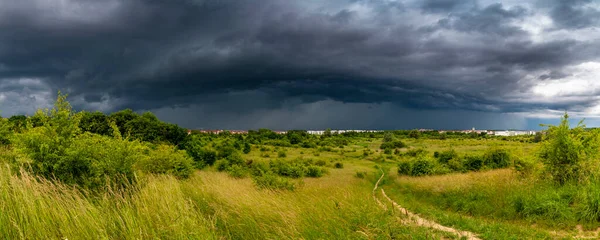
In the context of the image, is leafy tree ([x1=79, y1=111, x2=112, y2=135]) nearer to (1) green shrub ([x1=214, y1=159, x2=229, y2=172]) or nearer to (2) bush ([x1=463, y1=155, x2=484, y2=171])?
(1) green shrub ([x1=214, y1=159, x2=229, y2=172])

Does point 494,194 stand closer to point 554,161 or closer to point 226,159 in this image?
point 554,161

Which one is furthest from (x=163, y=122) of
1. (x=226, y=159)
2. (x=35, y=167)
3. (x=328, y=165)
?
(x=35, y=167)

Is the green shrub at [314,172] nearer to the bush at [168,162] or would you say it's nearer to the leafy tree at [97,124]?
the bush at [168,162]

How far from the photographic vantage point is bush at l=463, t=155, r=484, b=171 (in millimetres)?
45000

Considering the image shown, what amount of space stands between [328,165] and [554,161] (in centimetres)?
3857

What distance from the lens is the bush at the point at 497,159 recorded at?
144 ft

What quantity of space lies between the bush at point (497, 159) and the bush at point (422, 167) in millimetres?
7860

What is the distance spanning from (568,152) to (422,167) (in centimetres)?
2471

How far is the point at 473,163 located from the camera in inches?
1809

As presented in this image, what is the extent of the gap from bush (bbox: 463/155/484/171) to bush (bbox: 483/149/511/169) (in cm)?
75

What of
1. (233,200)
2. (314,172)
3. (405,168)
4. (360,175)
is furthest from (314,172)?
(233,200)

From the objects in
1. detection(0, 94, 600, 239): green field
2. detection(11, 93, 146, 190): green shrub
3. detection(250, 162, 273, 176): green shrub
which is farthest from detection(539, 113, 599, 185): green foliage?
detection(250, 162, 273, 176): green shrub

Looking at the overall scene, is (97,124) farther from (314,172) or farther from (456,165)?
(456,165)

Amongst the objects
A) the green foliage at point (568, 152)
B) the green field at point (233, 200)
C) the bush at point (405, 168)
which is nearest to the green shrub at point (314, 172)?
the bush at point (405, 168)
